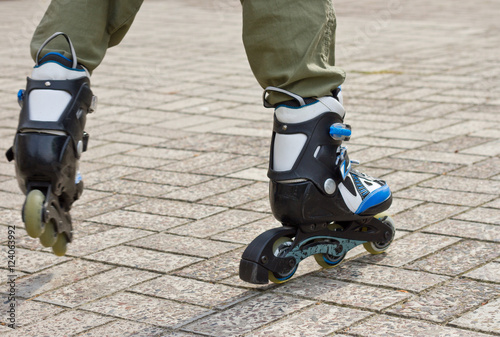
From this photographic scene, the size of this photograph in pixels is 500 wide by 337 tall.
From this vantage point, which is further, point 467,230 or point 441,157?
point 441,157

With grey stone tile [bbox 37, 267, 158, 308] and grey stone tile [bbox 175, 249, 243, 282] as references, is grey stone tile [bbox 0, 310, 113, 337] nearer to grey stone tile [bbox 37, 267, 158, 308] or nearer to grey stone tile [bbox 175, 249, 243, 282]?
grey stone tile [bbox 37, 267, 158, 308]

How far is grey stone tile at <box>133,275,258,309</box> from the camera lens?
236 cm

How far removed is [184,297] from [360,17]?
8169mm

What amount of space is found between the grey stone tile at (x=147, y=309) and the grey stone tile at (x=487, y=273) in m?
0.83

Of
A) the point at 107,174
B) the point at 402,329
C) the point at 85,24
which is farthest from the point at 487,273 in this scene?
the point at 107,174

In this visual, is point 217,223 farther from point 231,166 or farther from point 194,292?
point 231,166

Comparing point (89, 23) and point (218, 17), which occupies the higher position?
point (89, 23)

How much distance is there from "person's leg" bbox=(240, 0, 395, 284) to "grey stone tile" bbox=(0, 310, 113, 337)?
45 cm

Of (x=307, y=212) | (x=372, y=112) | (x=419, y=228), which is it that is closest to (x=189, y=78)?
(x=372, y=112)

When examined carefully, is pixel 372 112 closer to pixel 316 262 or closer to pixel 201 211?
pixel 201 211

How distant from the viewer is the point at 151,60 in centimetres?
724

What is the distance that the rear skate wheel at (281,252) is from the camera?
95.2 inches

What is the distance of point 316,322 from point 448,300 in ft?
1.31

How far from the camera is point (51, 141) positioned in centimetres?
225
